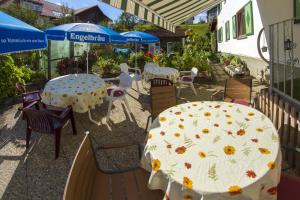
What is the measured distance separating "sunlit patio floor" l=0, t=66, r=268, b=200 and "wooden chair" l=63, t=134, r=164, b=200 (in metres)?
1.12

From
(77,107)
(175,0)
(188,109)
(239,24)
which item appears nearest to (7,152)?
(77,107)

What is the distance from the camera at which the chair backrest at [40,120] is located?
438 centimetres

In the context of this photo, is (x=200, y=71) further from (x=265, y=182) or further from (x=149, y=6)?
(x=265, y=182)

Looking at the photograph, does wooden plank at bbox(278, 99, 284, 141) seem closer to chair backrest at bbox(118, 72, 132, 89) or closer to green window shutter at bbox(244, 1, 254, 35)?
chair backrest at bbox(118, 72, 132, 89)

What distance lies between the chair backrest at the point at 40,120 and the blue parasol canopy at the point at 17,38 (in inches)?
51.8

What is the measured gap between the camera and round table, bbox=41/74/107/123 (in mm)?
5680

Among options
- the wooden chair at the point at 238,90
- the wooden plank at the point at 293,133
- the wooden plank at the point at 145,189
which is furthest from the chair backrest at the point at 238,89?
the wooden plank at the point at 145,189

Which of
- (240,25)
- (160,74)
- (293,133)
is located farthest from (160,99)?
(240,25)

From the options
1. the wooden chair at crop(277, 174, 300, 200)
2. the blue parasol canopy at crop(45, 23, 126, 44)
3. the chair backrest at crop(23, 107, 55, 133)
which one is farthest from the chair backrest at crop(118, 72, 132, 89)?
the wooden chair at crop(277, 174, 300, 200)

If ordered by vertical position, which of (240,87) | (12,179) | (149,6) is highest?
(149,6)

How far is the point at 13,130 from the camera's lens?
5848mm

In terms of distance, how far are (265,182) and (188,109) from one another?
1472mm

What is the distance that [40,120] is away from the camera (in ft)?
14.7

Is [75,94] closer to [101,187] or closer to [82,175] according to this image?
[101,187]
